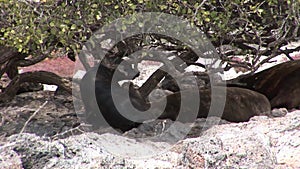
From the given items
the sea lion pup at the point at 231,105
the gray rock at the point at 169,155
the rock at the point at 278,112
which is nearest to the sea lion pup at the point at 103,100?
the sea lion pup at the point at 231,105

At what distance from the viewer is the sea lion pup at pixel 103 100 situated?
9.60 metres

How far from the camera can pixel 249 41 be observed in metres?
9.25

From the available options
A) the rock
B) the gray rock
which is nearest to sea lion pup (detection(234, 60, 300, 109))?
the rock

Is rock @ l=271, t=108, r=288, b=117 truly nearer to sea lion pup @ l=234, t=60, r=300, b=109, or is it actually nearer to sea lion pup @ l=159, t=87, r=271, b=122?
sea lion pup @ l=159, t=87, r=271, b=122

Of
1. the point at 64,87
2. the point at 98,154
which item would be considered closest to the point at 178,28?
the point at 98,154

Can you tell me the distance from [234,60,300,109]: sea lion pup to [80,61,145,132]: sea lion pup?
2.83 meters

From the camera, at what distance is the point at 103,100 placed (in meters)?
9.77

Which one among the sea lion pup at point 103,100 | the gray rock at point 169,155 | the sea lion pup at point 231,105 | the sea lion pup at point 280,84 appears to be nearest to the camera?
the gray rock at point 169,155

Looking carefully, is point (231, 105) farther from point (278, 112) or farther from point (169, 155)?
point (169, 155)

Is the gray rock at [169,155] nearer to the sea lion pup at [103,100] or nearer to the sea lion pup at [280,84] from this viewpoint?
the sea lion pup at [103,100]

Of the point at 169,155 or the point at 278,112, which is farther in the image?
the point at 278,112

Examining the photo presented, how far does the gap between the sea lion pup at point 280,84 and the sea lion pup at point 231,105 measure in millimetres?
871

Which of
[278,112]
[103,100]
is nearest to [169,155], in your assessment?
[103,100]

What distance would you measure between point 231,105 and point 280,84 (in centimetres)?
185
